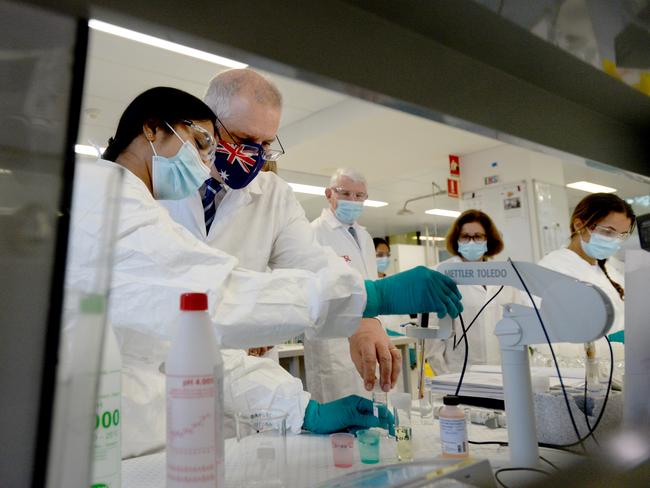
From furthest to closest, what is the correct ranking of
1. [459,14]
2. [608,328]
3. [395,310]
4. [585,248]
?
[585,248] → [395,310] → [608,328] → [459,14]

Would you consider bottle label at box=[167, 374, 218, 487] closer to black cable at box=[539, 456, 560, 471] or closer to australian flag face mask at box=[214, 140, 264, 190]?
black cable at box=[539, 456, 560, 471]

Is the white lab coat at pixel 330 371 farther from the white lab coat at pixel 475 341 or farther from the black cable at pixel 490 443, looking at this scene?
the black cable at pixel 490 443

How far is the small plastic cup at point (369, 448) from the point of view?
83 centimetres

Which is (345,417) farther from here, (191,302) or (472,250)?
(472,250)

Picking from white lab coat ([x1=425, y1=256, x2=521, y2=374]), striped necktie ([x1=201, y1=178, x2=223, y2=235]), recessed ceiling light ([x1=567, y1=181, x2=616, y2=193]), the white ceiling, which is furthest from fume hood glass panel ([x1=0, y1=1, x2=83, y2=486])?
recessed ceiling light ([x1=567, y1=181, x2=616, y2=193])

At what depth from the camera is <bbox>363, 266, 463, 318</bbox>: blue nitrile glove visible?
87 centimetres

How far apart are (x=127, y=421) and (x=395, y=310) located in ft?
1.79

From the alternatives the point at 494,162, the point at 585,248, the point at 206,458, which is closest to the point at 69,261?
the point at 206,458

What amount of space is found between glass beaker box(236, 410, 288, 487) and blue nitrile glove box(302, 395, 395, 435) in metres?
0.24

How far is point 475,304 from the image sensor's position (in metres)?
2.58

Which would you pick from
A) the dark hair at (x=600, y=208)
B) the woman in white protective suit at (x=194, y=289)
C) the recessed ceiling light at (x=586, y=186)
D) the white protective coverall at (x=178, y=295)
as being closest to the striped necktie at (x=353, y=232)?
the dark hair at (x=600, y=208)

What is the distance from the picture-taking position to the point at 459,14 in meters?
0.58

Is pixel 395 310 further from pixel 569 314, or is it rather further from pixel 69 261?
pixel 69 261

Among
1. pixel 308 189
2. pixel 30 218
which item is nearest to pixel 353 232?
pixel 30 218
